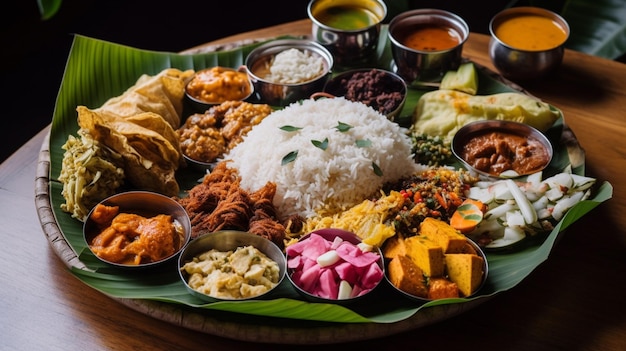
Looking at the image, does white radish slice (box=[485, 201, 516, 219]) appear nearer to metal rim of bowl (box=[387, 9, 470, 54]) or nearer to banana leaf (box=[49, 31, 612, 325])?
banana leaf (box=[49, 31, 612, 325])

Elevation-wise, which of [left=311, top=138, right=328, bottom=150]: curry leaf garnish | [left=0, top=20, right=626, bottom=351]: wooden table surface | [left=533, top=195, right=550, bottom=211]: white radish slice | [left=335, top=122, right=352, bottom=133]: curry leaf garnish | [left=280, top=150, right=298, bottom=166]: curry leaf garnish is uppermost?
[left=335, top=122, right=352, bottom=133]: curry leaf garnish

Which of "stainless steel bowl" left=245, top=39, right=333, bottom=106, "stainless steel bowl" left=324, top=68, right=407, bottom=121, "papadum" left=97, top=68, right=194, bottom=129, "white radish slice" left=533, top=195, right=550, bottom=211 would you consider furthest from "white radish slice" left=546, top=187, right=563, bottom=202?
"papadum" left=97, top=68, right=194, bottom=129

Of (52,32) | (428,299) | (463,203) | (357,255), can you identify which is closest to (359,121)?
(463,203)

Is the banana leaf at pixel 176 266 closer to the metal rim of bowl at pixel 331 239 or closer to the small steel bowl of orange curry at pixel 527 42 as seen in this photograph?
the metal rim of bowl at pixel 331 239

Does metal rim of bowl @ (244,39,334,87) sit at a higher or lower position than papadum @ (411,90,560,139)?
higher

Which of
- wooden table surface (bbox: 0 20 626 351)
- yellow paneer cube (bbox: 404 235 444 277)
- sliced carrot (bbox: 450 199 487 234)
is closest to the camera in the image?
wooden table surface (bbox: 0 20 626 351)

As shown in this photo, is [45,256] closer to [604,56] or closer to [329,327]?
[329,327]

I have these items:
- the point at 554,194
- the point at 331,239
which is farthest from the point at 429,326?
the point at 554,194

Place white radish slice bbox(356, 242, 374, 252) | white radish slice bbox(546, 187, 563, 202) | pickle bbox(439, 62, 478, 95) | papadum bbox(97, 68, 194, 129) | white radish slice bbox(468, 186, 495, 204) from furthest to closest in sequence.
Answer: pickle bbox(439, 62, 478, 95), papadum bbox(97, 68, 194, 129), white radish slice bbox(468, 186, 495, 204), white radish slice bbox(546, 187, 563, 202), white radish slice bbox(356, 242, 374, 252)
